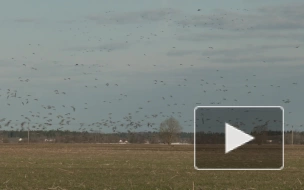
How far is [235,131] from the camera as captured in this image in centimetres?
2388

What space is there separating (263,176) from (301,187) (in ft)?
24.2

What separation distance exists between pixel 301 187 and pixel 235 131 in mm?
10051

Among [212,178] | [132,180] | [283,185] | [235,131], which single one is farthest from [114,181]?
[235,131]

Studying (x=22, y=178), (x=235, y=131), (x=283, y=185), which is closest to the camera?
(x=235, y=131)

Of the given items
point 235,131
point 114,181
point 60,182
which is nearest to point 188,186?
point 114,181

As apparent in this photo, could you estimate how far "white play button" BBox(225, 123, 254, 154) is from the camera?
23217 mm

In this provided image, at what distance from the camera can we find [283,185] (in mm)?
33531

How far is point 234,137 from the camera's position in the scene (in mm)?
23734

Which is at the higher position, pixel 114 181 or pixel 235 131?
pixel 235 131

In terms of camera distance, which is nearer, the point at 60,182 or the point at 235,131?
the point at 235,131

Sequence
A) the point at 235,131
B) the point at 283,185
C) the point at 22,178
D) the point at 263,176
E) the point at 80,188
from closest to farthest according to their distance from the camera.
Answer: the point at 235,131 → the point at 80,188 → the point at 283,185 → the point at 22,178 → the point at 263,176

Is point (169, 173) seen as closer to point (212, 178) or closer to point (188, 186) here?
point (212, 178)

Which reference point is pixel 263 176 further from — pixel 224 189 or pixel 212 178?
pixel 224 189

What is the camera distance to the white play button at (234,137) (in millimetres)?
23217
